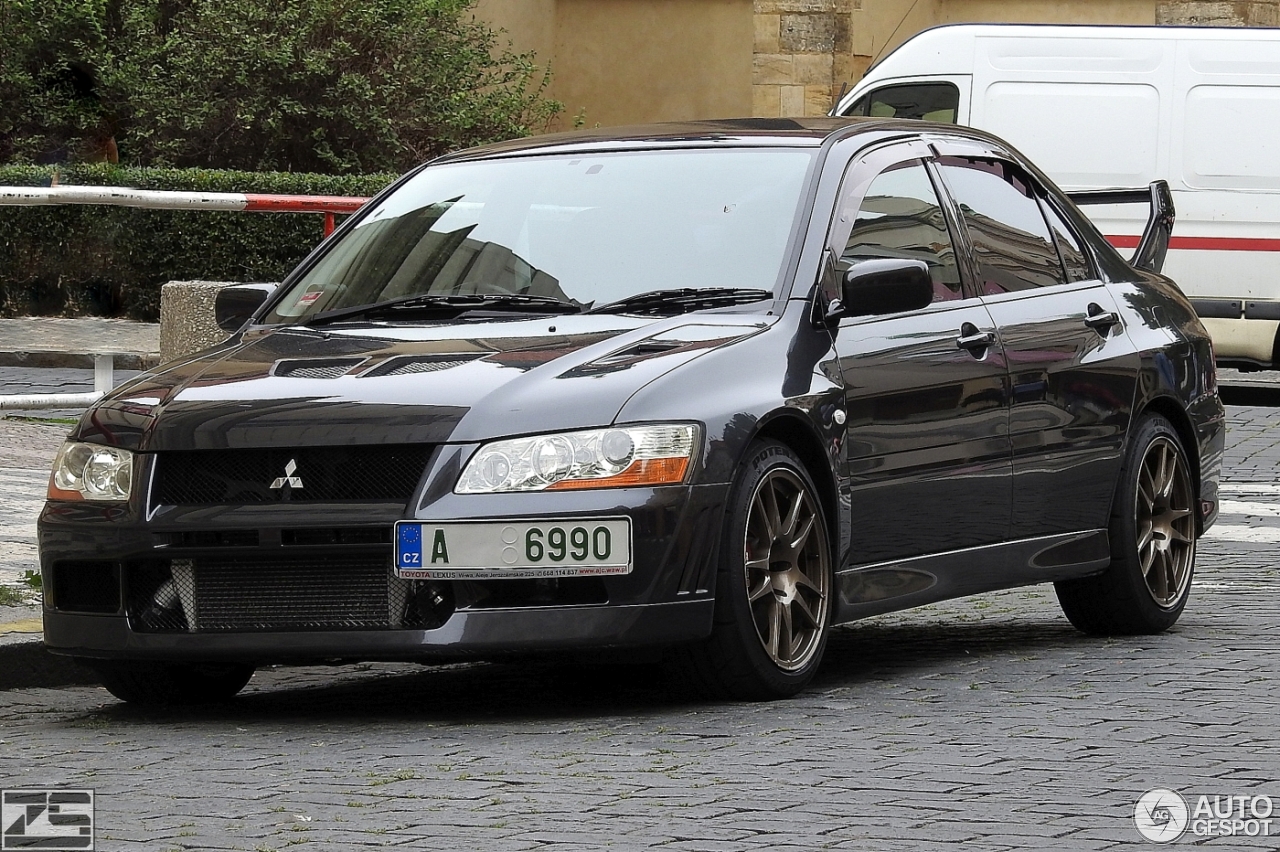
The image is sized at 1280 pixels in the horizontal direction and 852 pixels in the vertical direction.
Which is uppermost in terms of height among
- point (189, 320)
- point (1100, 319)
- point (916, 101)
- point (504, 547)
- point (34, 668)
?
point (916, 101)

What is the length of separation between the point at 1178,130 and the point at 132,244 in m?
9.01

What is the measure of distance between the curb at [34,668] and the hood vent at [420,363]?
166 cm

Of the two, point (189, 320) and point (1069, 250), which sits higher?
point (1069, 250)

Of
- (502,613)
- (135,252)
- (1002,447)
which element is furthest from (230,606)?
(135,252)

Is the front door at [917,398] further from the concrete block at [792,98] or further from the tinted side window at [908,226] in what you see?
the concrete block at [792,98]

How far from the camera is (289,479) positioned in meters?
6.16

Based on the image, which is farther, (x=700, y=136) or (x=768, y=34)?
(x=768, y=34)

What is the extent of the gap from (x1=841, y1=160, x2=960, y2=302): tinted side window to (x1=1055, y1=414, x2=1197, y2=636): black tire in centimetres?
103

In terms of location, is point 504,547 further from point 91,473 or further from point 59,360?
point 59,360

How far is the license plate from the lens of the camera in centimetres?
602

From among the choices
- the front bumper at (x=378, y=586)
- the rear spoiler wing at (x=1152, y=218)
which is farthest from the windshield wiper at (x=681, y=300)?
the rear spoiler wing at (x=1152, y=218)

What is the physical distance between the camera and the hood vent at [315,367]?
6.43 m

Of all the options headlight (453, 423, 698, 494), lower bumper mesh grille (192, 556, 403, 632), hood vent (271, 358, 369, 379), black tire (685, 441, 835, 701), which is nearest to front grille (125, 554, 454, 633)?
lower bumper mesh grille (192, 556, 403, 632)

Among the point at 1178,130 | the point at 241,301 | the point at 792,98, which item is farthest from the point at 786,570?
the point at 792,98
